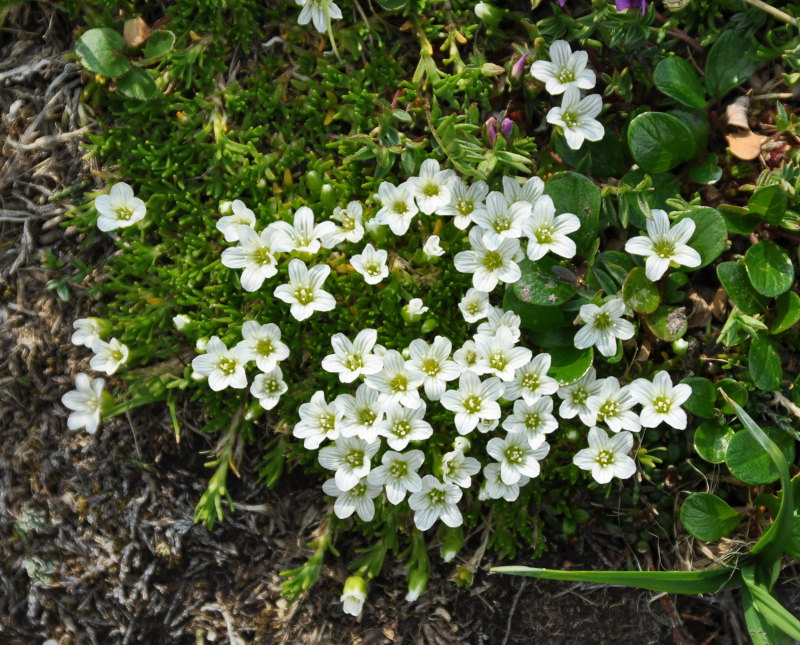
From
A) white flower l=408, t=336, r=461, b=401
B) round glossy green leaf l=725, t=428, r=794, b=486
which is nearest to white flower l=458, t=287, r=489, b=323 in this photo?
white flower l=408, t=336, r=461, b=401

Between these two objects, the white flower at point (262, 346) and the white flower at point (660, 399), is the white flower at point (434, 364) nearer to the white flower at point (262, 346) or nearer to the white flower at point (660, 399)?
the white flower at point (262, 346)

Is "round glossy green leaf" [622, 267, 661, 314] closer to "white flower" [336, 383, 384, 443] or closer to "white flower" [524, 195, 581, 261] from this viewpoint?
"white flower" [524, 195, 581, 261]

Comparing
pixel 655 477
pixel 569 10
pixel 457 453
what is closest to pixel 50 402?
pixel 457 453

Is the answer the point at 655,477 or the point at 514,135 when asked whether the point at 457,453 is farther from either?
the point at 514,135

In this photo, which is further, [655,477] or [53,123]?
[53,123]

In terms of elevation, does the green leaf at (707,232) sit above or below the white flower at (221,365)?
above

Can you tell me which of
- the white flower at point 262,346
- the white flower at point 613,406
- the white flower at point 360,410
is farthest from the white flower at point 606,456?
the white flower at point 262,346
